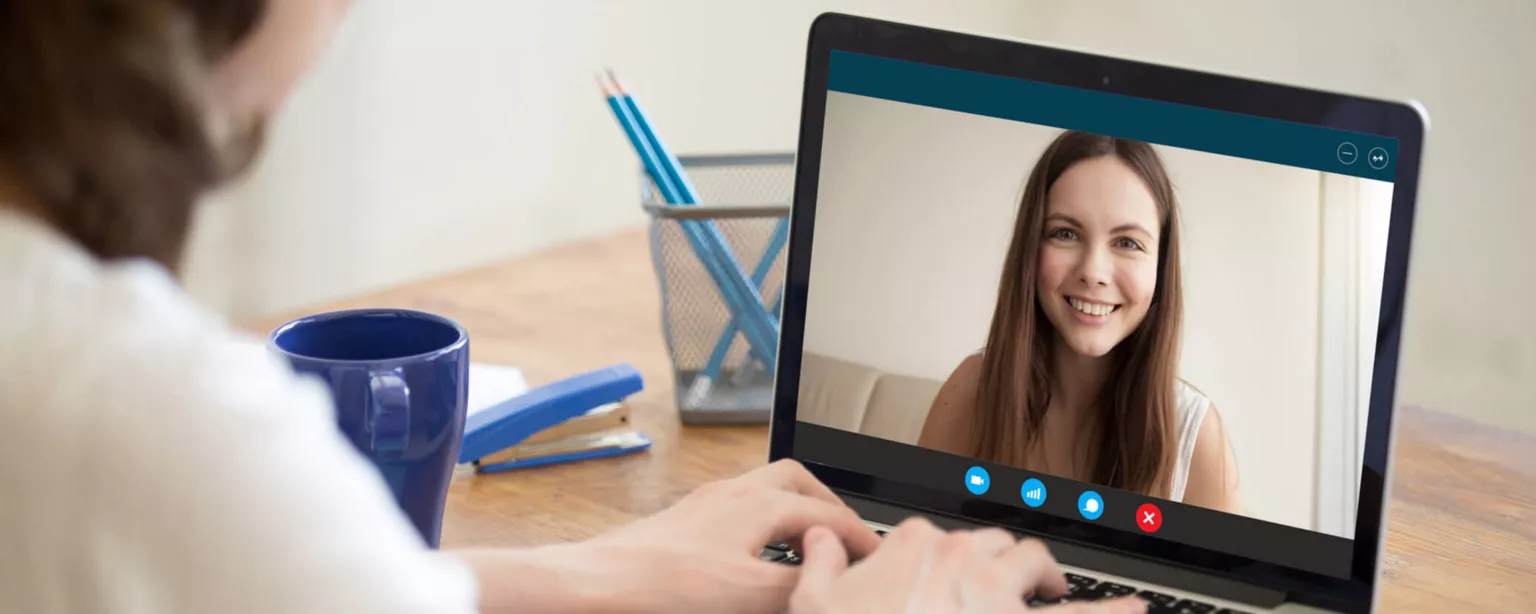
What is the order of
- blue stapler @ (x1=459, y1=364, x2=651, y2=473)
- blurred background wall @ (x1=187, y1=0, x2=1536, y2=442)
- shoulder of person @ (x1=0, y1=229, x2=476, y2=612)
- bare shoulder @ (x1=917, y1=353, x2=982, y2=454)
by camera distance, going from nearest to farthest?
shoulder of person @ (x1=0, y1=229, x2=476, y2=612), bare shoulder @ (x1=917, y1=353, x2=982, y2=454), blue stapler @ (x1=459, y1=364, x2=651, y2=473), blurred background wall @ (x1=187, y1=0, x2=1536, y2=442)

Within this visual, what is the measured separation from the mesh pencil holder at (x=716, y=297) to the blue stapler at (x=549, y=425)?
6cm

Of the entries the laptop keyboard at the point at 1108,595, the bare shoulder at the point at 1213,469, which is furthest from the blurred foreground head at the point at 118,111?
the bare shoulder at the point at 1213,469

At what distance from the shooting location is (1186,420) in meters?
0.71

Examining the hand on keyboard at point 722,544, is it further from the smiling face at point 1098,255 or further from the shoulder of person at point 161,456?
the shoulder of person at point 161,456

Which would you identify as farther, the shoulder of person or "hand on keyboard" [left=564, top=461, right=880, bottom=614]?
"hand on keyboard" [left=564, top=461, right=880, bottom=614]

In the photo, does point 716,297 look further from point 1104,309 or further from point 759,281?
point 1104,309

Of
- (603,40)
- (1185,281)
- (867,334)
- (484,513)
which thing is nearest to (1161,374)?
(1185,281)

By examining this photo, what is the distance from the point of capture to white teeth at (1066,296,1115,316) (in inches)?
29.0

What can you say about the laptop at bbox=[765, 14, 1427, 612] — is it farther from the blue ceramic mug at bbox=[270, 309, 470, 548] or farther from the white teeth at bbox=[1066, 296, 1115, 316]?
the blue ceramic mug at bbox=[270, 309, 470, 548]

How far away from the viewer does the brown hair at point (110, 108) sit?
36 cm

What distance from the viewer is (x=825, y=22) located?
2.51 feet

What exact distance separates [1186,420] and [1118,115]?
161mm

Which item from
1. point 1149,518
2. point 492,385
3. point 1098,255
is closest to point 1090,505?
point 1149,518

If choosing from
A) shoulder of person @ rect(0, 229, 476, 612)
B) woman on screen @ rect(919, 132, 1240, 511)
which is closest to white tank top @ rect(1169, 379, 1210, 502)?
woman on screen @ rect(919, 132, 1240, 511)
